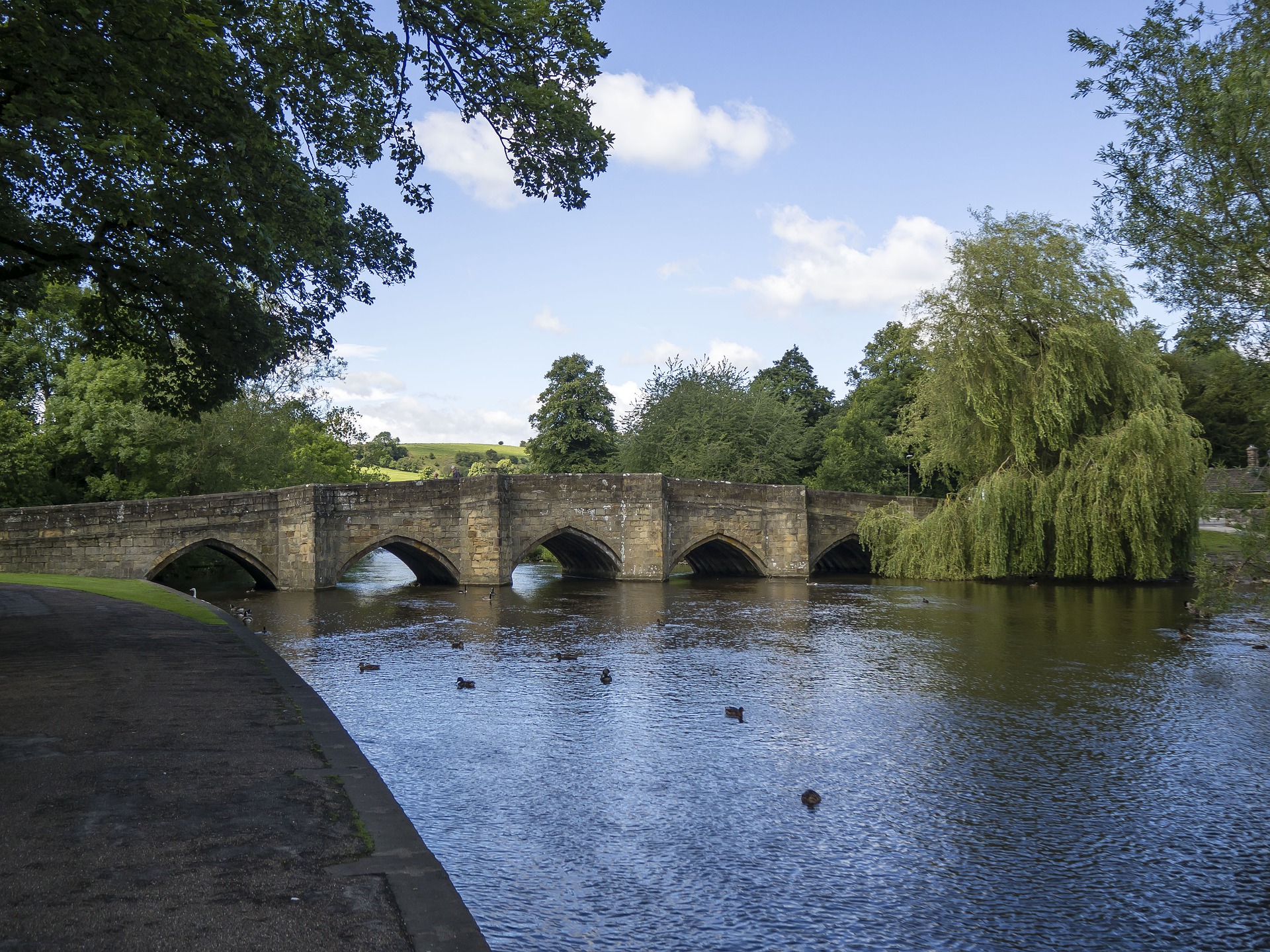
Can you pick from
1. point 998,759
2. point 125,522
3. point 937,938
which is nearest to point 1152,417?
point 998,759

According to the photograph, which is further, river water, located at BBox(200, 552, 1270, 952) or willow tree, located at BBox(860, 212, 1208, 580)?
willow tree, located at BBox(860, 212, 1208, 580)

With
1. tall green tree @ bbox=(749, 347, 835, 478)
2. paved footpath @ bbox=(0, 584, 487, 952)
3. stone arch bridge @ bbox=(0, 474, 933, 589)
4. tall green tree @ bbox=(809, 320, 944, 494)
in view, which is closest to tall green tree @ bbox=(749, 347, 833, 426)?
tall green tree @ bbox=(749, 347, 835, 478)

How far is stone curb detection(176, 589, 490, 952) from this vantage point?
3682 mm

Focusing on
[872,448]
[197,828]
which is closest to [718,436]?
[872,448]

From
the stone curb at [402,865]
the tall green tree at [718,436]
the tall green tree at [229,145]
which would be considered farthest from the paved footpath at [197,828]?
the tall green tree at [718,436]

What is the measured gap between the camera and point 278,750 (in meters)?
6.10

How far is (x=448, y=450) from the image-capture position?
124 m

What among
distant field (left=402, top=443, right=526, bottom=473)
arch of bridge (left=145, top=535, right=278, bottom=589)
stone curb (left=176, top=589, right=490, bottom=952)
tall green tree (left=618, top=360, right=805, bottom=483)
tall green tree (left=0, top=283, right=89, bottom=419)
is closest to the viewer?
stone curb (left=176, top=589, right=490, bottom=952)

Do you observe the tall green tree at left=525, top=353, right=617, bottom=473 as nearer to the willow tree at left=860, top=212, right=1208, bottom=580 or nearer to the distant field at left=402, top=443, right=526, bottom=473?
the willow tree at left=860, top=212, right=1208, bottom=580

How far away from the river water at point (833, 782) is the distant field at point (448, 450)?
10008 cm

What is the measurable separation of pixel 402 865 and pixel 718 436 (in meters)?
36.5

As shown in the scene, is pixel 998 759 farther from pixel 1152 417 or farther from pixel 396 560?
pixel 396 560

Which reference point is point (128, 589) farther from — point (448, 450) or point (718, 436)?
point (448, 450)

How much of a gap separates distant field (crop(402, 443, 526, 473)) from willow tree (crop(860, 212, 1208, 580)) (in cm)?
8948
